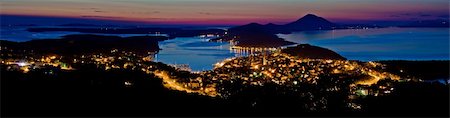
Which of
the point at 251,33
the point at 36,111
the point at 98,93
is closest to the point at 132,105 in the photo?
the point at 98,93

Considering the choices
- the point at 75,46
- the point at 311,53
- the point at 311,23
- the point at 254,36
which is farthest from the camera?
the point at 311,23

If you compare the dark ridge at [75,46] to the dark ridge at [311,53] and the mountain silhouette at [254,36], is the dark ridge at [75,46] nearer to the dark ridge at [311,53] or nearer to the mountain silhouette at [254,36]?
the mountain silhouette at [254,36]

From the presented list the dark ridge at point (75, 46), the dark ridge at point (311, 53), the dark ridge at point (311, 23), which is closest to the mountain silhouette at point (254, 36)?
the dark ridge at point (311, 23)

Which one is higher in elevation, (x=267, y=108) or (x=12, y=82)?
(x=12, y=82)

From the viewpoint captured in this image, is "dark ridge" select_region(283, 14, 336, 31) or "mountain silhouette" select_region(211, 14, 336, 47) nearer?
"mountain silhouette" select_region(211, 14, 336, 47)

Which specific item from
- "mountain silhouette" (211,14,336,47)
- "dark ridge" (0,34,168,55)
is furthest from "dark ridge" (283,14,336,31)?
"dark ridge" (0,34,168,55)

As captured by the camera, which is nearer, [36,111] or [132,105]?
[36,111]

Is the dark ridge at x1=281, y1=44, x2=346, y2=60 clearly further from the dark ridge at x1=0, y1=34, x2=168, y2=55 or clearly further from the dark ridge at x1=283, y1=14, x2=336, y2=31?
the dark ridge at x1=283, y1=14, x2=336, y2=31

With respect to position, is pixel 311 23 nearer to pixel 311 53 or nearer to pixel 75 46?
pixel 311 53

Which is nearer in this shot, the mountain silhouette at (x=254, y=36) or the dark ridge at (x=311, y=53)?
the dark ridge at (x=311, y=53)

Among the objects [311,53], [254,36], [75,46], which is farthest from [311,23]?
[75,46]

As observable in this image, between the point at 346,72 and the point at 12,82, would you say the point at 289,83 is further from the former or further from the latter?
the point at 12,82
